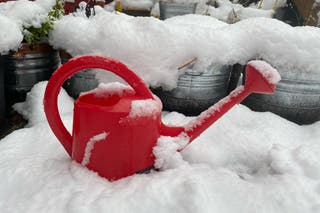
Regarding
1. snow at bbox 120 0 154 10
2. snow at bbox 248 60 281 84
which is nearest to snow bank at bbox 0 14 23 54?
snow at bbox 248 60 281 84

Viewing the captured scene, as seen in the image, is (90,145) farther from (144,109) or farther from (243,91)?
(243,91)

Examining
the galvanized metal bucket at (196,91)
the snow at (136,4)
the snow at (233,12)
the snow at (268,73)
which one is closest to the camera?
the snow at (268,73)

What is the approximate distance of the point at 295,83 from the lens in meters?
1.50

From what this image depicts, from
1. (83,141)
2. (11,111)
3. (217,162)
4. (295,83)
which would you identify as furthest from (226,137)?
(11,111)

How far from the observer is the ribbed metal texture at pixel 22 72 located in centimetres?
162

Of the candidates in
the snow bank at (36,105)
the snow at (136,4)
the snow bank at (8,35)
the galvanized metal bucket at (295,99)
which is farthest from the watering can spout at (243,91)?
the snow at (136,4)

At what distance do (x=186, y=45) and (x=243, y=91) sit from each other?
1.73 feet

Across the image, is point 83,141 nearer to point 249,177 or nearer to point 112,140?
point 112,140

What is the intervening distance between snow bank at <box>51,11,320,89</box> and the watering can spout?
0.48 metres

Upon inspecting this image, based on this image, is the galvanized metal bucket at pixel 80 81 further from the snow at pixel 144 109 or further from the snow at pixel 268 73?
the snow at pixel 268 73

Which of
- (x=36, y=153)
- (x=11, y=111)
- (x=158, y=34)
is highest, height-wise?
(x=158, y=34)

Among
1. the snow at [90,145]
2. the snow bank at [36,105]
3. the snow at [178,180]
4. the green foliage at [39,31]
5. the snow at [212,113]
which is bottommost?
the snow bank at [36,105]

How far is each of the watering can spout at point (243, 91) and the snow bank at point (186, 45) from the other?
1.56 feet

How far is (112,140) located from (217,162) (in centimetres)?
41
